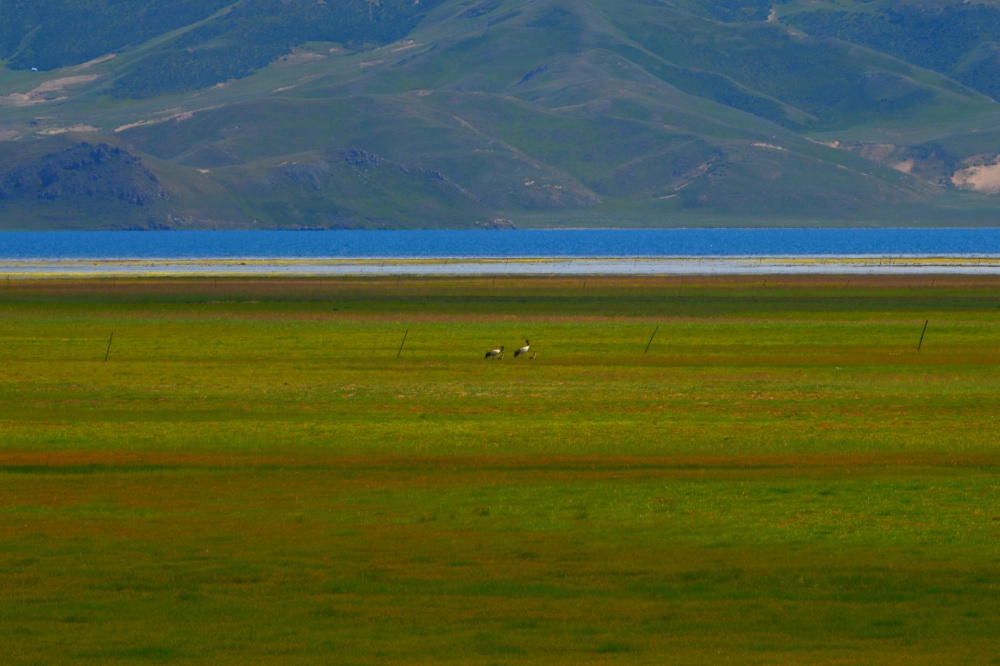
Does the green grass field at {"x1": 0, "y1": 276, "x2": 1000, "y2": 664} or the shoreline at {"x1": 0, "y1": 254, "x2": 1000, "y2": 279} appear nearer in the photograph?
the green grass field at {"x1": 0, "y1": 276, "x2": 1000, "y2": 664}

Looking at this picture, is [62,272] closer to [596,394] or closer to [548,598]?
[596,394]

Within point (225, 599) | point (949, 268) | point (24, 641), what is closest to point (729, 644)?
point (225, 599)

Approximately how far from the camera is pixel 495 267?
162 m

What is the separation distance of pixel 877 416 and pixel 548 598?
23149 millimetres

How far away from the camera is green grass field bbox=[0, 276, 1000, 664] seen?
19031 mm

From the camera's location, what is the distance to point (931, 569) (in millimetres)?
22250

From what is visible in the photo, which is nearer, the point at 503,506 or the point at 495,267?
the point at 503,506

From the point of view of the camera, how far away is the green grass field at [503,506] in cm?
1903

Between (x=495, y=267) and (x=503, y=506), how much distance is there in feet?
441

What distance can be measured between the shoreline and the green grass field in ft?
262

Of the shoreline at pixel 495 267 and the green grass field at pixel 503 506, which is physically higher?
the green grass field at pixel 503 506

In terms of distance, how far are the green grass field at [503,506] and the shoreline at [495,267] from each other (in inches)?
3145

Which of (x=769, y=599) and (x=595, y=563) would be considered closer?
(x=769, y=599)

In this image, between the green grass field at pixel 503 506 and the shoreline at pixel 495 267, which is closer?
the green grass field at pixel 503 506
